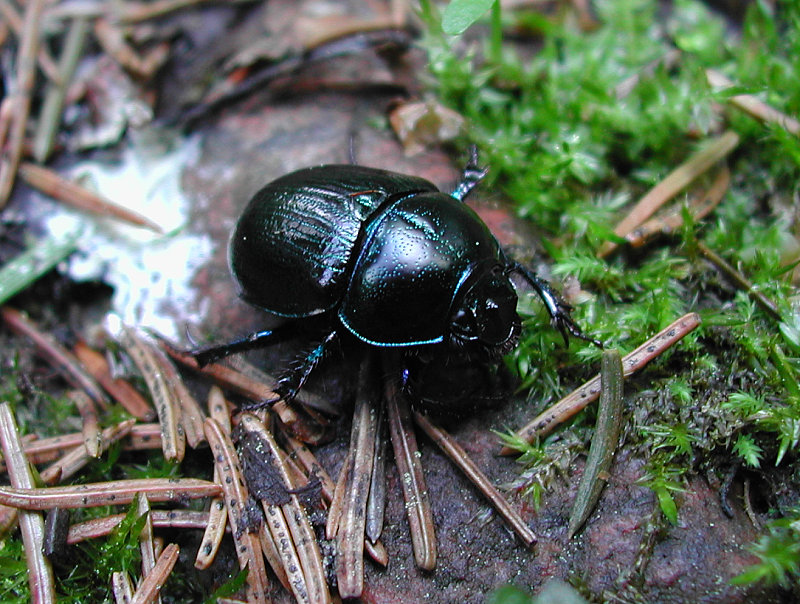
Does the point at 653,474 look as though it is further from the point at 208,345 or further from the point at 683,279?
the point at 208,345

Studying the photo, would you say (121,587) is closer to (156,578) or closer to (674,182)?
(156,578)

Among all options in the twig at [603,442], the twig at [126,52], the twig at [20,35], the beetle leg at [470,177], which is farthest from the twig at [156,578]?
the twig at [20,35]

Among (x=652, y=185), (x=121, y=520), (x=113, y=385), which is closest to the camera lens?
(x=121, y=520)

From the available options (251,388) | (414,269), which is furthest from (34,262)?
(414,269)

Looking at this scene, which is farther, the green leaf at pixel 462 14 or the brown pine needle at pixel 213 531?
the green leaf at pixel 462 14

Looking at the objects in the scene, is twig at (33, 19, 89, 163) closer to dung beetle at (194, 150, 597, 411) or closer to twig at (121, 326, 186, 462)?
twig at (121, 326, 186, 462)

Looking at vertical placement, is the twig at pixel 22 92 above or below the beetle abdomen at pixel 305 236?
above

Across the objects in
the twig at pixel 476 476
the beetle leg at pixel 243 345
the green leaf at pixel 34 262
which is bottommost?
the twig at pixel 476 476

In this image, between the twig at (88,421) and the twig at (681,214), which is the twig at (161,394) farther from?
the twig at (681,214)
